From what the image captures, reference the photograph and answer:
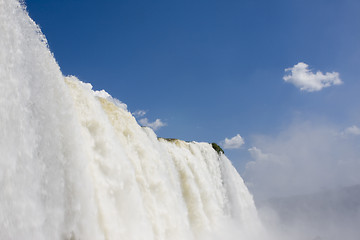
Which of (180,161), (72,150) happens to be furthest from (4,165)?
(180,161)

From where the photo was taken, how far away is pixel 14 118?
5.86 meters

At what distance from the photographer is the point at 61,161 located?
699cm

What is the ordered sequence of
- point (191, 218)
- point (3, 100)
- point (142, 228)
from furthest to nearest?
point (191, 218) < point (142, 228) < point (3, 100)

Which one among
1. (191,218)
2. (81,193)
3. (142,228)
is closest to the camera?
(81,193)

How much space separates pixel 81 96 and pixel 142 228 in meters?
4.21

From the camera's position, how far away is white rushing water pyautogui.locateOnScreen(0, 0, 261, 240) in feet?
18.6

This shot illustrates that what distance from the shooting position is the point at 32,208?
579cm

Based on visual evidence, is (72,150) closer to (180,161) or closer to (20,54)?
(20,54)

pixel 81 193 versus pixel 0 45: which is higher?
pixel 0 45

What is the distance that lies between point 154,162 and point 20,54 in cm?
696

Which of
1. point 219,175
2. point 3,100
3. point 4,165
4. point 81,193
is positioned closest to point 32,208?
point 4,165

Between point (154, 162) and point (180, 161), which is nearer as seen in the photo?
point (154, 162)

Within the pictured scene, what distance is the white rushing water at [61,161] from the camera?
224 inches

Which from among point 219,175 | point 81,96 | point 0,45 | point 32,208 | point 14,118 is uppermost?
point 219,175
